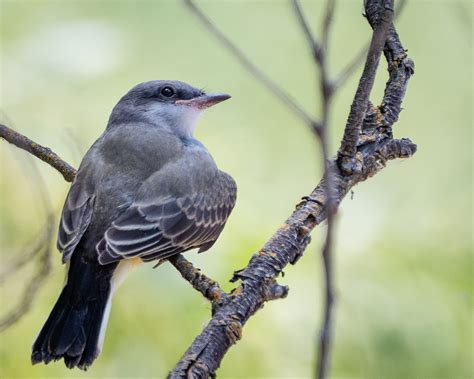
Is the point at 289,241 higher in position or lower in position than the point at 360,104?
lower

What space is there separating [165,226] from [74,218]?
1.20 ft

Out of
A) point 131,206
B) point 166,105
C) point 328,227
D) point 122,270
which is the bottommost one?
point 328,227

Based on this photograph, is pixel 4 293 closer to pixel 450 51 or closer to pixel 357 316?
pixel 357 316

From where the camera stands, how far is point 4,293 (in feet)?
14.8

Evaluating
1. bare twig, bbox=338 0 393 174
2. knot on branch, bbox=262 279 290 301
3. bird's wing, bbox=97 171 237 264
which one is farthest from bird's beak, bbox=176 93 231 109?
knot on branch, bbox=262 279 290 301

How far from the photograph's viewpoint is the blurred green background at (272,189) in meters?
4.28

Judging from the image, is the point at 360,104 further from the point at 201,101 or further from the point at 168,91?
the point at 168,91

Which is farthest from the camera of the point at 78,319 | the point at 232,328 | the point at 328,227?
the point at 78,319

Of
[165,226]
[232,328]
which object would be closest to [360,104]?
[232,328]

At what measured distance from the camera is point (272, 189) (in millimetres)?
4914

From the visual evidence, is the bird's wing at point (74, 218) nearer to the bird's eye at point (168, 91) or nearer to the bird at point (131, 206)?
the bird at point (131, 206)

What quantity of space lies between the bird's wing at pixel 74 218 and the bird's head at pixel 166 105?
61cm

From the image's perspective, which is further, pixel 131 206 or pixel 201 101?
pixel 201 101

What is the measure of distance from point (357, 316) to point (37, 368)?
1.50 m
